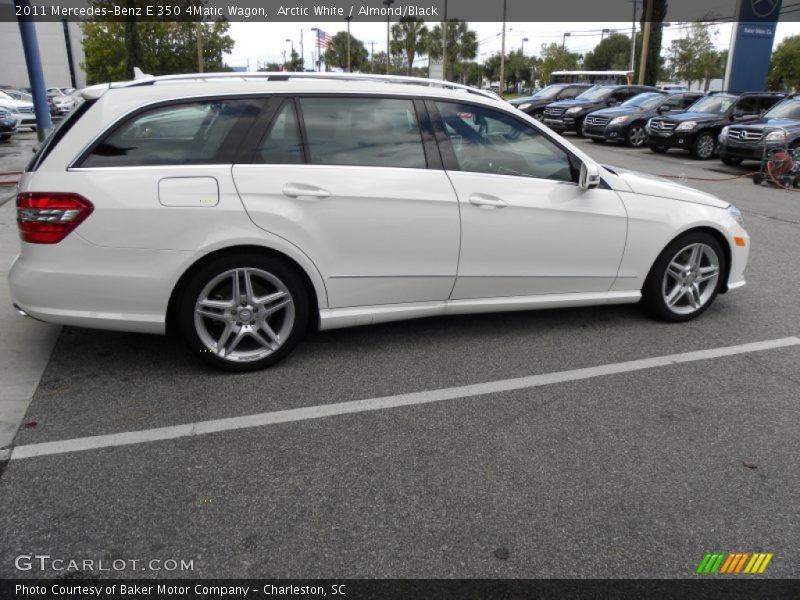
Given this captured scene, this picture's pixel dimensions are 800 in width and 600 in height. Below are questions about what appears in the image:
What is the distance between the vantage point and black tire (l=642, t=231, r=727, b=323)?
4730mm

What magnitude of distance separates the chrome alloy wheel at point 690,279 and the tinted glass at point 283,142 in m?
2.80

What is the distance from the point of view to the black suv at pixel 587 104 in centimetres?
2336

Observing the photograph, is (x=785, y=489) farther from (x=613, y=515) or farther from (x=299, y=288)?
(x=299, y=288)

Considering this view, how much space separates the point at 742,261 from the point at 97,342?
472 centimetres

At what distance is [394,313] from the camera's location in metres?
4.15

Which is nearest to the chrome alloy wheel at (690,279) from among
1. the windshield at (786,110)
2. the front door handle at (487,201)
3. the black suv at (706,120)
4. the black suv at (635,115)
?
the front door handle at (487,201)

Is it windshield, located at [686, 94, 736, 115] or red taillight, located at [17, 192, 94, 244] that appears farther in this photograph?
windshield, located at [686, 94, 736, 115]

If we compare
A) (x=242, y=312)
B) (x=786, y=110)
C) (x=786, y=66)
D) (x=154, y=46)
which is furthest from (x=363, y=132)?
(x=786, y=66)

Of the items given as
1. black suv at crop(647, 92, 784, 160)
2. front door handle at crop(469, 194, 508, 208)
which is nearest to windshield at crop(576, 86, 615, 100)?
black suv at crop(647, 92, 784, 160)

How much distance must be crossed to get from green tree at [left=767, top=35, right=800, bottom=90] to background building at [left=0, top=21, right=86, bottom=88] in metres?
63.9

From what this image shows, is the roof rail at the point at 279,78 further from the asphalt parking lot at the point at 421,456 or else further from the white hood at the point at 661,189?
the asphalt parking lot at the point at 421,456

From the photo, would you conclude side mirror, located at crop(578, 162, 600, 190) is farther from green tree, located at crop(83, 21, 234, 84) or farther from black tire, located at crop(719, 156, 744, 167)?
green tree, located at crop(83, 21, 234, 84)

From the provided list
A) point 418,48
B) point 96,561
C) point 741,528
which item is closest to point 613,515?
point 741,528

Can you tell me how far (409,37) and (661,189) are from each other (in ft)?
297
